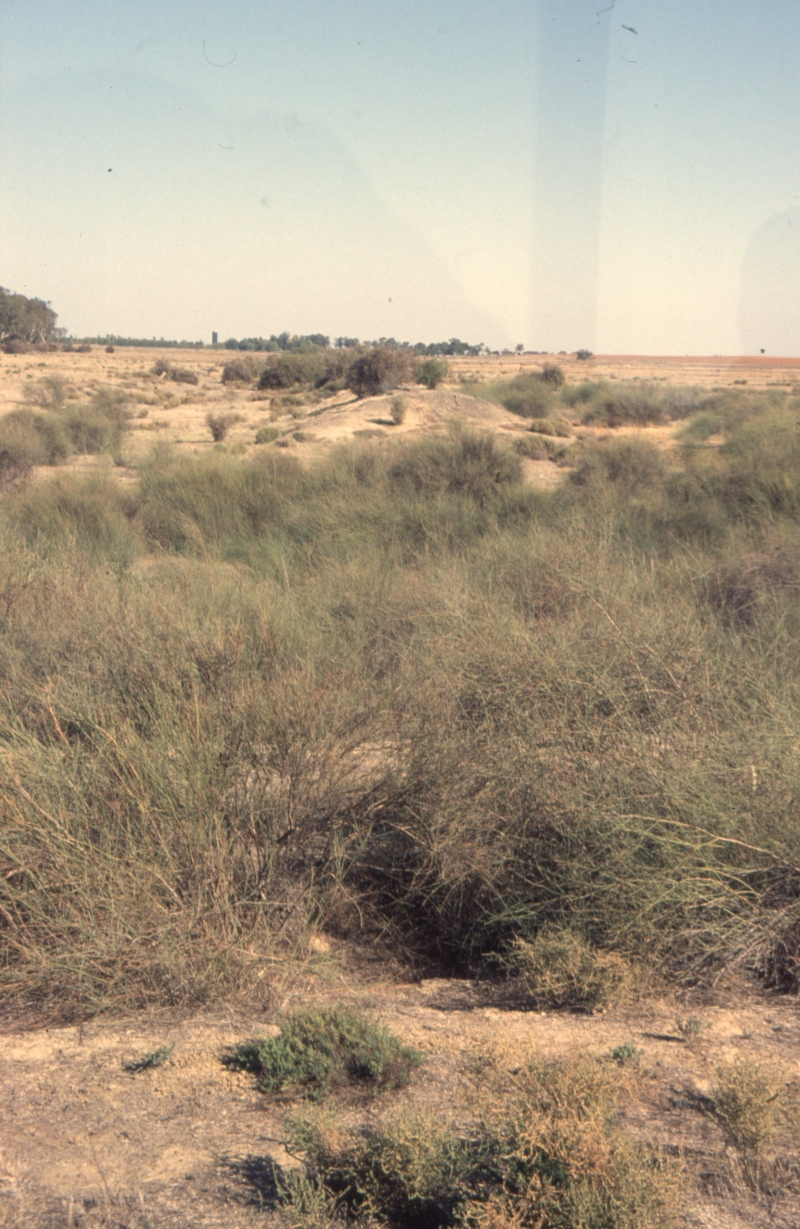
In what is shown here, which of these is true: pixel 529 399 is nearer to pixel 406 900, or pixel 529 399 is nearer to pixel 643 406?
pixel 643 406

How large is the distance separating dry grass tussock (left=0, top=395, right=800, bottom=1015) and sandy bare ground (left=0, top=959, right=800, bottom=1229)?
0.25m

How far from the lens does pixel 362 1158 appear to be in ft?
10.5

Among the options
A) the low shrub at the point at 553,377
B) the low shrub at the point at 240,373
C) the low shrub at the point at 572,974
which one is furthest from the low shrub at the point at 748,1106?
the low shrub at the point at 240,373

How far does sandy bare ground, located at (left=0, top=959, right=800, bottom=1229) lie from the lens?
321 cm

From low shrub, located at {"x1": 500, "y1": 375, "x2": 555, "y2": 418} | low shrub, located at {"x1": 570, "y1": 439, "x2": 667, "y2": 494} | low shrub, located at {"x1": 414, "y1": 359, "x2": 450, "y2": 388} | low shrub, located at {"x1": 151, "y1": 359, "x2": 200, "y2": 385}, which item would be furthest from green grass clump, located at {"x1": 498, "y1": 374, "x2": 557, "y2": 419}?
low shrub, located at {"x1": 151, "y1": 359, "x2": 200, "y2": 385}

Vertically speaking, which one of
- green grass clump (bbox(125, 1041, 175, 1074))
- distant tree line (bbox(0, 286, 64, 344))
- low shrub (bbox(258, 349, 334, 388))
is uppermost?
distant tree line (bbox(0, 286, 64, 344))

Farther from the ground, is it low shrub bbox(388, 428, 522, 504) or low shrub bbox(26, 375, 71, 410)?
low shrub bbox(26, 375, 71, 410)

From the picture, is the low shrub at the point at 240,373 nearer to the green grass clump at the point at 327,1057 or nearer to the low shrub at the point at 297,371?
the low shrub at the point at 297,371

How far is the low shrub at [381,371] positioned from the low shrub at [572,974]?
105ft

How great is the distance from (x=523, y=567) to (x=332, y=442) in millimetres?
15643

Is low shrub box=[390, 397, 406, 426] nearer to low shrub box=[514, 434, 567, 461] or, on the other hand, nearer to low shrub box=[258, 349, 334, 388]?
low shrub box=[514, 434, 567, 461]

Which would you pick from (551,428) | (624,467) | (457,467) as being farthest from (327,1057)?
(551,428)

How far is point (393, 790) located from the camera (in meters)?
5.88

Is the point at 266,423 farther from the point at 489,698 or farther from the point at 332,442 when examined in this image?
the point at 489,698
